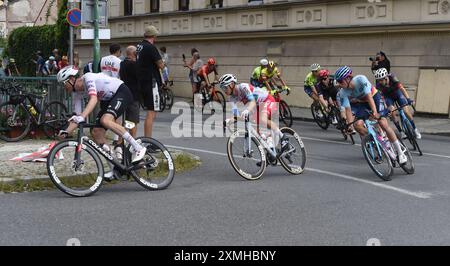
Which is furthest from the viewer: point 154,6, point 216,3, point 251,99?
point 154,6

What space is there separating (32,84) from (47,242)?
782 centimetres

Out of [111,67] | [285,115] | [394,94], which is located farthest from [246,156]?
[285,115]

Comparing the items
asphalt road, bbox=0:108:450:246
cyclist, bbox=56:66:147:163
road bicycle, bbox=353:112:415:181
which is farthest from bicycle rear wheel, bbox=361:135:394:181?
cyclist, bbox=56:66:147:163

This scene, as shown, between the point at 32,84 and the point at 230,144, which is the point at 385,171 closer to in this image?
the point at 230,144

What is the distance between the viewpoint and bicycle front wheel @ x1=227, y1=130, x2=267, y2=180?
8938 millimetres

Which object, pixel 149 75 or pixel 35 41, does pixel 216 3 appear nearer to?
pixel 35 41

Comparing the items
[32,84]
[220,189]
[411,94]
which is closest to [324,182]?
[220,189]

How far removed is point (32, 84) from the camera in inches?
508

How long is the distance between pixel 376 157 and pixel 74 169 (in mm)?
4120

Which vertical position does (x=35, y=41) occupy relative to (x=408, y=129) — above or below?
above

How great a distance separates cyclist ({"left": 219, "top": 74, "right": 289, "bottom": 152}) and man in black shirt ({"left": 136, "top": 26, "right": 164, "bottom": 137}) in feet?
5.36

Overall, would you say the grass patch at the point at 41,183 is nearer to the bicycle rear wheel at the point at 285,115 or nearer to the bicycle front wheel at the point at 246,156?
the bicycle front wheel at the point at 246,156

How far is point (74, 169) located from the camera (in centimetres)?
771

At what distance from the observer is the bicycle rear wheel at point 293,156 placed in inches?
373
